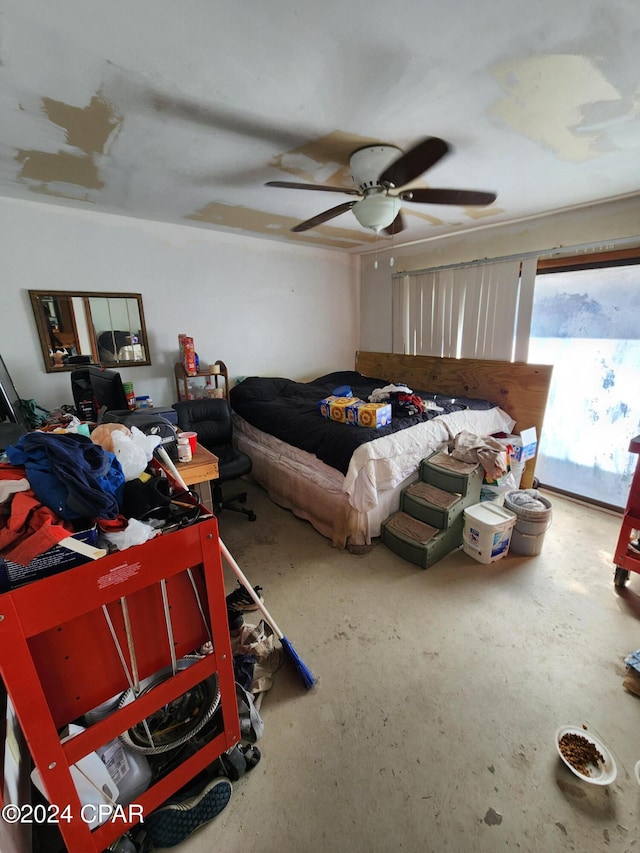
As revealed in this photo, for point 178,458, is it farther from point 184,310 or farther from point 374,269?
point 374,269

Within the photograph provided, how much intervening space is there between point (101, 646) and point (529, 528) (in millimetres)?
2409

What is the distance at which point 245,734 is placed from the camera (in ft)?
4.38

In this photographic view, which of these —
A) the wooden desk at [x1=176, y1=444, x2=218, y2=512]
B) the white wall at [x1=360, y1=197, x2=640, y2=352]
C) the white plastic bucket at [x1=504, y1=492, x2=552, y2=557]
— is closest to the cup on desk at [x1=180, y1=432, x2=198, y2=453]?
the wooden desk at [x1=176, y1=444, x2=218, y2=512]

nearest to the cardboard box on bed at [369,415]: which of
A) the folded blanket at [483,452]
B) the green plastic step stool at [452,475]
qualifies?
the green plastic step stool at [452,475]

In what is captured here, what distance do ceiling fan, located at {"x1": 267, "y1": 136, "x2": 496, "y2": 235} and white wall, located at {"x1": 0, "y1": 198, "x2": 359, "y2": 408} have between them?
1.69 m

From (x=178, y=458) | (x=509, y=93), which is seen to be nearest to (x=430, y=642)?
(x=178, y=458)

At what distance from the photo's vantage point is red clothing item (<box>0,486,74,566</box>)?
2.46 ft

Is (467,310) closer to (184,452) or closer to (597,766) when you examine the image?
(184,452)

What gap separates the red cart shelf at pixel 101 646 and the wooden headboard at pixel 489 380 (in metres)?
3.10

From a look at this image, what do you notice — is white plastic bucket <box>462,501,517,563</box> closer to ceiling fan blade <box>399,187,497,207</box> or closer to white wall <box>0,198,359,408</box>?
ceiling fan blade <box>399,187,497,207</box>

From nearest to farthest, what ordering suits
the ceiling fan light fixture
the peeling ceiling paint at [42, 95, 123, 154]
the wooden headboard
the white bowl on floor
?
1. the white bowl on floor
2. the peeling ceiling paint at [42, 95, 123, 154]
3. the ceiling fan light fixture
4. the wooden headboard

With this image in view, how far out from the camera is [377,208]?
2021 millimetres

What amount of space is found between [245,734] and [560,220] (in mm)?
4087

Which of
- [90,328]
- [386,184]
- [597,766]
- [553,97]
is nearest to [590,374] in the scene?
[553,97]
